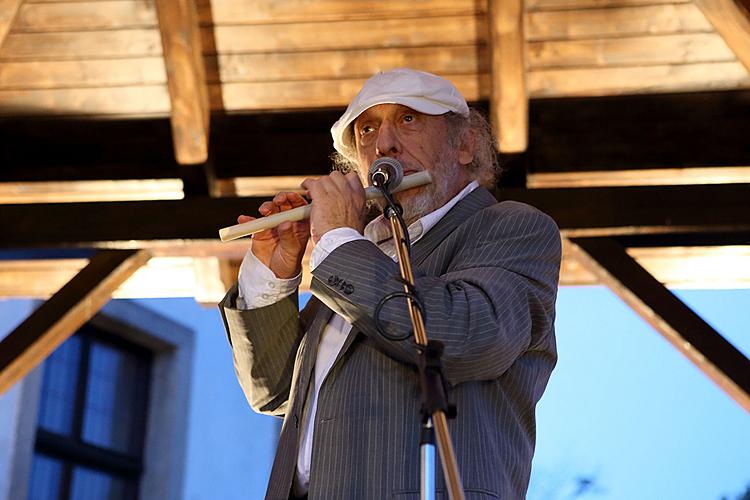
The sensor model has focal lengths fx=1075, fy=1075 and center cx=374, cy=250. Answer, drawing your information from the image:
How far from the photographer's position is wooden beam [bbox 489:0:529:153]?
4418 mm

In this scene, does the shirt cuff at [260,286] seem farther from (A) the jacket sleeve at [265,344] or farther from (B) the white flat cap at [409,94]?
(B) the white flat cap at [409,94]

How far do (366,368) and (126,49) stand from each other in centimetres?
348

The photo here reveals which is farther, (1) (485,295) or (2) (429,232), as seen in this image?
(2) (429,232)

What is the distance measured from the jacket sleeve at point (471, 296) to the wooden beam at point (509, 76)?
2.73 m

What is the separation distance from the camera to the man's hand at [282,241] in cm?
196

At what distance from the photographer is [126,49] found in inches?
192

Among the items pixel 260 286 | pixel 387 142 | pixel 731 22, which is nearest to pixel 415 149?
pixel 387 142

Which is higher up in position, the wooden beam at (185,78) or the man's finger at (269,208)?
the wooden beam at (185,78)

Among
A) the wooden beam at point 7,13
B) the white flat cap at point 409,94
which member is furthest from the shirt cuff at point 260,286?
the wooden beam at point 7,13

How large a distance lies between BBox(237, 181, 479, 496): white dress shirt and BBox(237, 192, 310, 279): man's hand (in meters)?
0.02

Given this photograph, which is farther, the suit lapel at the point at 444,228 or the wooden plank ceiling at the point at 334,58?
the wooden plank ceiling at the point at 334,58

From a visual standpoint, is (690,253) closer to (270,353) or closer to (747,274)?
(747,274)

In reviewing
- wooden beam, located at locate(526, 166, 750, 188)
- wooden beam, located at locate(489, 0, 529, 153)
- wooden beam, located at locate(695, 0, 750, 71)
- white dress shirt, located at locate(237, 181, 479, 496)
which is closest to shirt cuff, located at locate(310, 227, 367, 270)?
white dress shirt, located at locate(237, 181, 479, 496)

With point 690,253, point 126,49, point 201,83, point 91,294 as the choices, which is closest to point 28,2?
point 126,49
